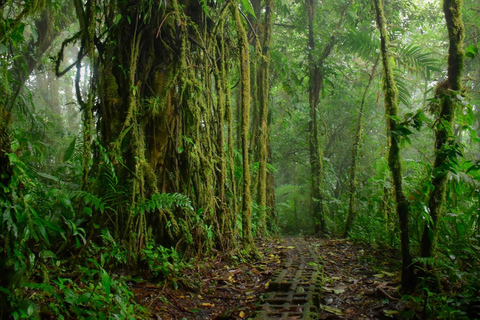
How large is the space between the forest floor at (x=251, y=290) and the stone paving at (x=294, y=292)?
3.4 inches

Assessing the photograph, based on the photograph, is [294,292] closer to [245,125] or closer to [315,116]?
[245,125]

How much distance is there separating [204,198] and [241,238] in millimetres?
932

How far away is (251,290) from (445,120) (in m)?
2.34

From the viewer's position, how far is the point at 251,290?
11.4 ft

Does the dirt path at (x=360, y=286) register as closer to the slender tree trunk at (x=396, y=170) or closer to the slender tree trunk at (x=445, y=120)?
the slender tree trunk at (x=396, y=170)

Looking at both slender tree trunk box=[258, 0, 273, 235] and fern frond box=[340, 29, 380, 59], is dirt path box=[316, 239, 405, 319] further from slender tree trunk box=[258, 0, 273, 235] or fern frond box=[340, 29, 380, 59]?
fern frond box=[340, 29, 380, 59]

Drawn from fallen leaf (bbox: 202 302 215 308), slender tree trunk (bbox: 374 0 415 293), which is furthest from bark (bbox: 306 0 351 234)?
fallen leaf (bbox: 202 302 215 308)

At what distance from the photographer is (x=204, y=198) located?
4305mm

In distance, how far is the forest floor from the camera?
2.87 meters

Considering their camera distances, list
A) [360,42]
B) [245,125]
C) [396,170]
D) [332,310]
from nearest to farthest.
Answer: [332,310]
[396,170]
[245,125]
[360,42]

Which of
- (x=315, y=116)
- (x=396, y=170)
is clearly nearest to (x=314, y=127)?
(x=315, y=116)

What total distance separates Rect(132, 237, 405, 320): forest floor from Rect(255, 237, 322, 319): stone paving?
0.09 m

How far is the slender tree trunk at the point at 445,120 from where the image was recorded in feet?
9.25

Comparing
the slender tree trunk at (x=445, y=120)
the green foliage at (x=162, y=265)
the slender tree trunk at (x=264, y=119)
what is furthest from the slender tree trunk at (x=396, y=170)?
the slender tree trunk at (x=264, y=119)
